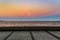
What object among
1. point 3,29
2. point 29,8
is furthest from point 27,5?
point 3,29

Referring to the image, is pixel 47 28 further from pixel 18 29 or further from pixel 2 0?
pixel 2 0

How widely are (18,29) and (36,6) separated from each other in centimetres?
63

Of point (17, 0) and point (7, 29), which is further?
point (17, 0)

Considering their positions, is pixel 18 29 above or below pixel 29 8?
below

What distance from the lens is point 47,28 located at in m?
1.53

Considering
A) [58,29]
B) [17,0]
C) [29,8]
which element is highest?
[17,0]

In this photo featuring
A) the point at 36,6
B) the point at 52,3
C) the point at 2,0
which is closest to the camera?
the point at 2,0

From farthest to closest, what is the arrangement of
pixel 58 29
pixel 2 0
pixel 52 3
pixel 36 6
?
pixel 36 6 < pixel 52 3 < pixel 2 0 < pixel 58 29

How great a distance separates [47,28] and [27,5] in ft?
1.88

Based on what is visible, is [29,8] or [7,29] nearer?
[7,29]

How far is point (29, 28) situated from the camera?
5.00 ft

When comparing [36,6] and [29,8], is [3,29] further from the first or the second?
[36,6]

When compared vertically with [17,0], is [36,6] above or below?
below

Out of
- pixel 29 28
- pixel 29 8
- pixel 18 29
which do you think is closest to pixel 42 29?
pixel 29 28
